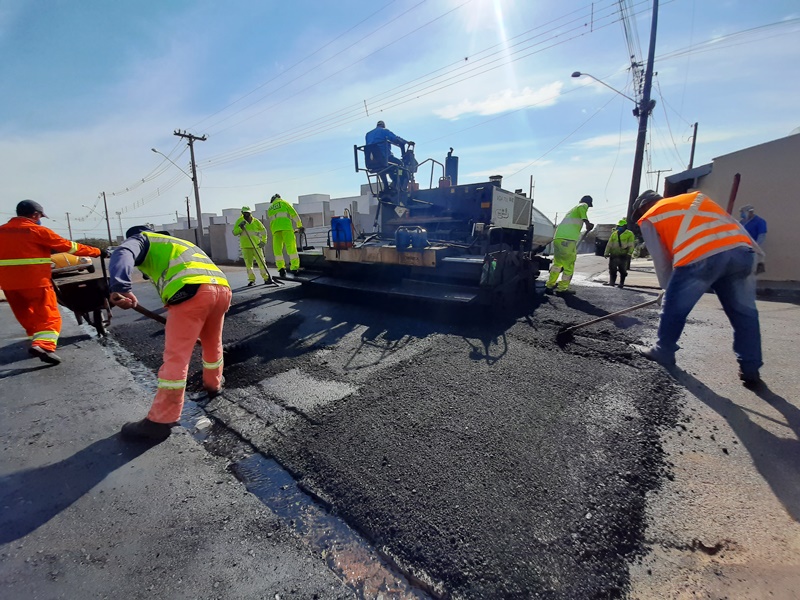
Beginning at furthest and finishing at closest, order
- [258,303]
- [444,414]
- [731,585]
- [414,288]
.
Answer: [258,303]
[414,288]
[444,414]
[731,585]

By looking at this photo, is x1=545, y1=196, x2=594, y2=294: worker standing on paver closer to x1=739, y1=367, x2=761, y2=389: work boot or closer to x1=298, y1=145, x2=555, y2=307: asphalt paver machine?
x1=298, y1=145, x2=555, y2=307: asphalt paver machine

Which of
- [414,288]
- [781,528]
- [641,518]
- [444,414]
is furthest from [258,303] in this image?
[781,528]

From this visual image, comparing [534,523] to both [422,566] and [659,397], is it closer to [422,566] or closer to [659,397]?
[422,566]

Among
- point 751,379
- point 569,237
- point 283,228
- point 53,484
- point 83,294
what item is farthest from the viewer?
point 283,228

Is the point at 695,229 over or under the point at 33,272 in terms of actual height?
over

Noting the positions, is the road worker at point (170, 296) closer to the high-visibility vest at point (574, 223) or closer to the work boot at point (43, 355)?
the work boot at point (43, 355)

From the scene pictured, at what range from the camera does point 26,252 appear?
12.3 ft

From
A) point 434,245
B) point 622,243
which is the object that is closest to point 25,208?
point 434,245

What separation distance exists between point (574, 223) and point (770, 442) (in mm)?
4941

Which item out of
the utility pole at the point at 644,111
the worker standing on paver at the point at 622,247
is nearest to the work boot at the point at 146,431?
the worker standing on paver at the point at 622,247

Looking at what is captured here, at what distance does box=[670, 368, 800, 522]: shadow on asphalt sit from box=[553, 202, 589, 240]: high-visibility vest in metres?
3.99

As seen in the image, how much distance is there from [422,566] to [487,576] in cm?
25

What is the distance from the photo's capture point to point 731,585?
128cm

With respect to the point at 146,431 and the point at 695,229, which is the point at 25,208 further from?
the point at 695,229
